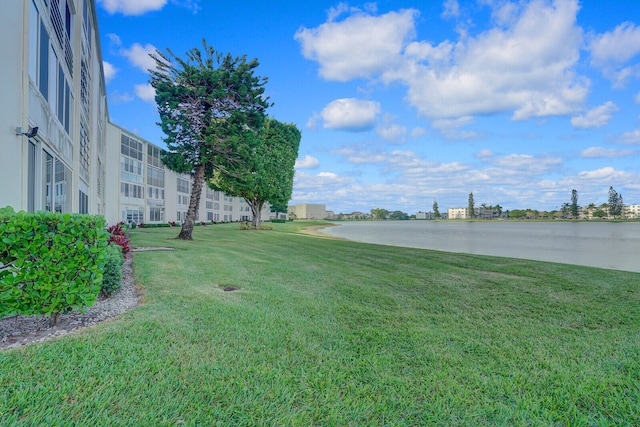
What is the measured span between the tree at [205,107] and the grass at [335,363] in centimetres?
1081

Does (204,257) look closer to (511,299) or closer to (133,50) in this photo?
(511,299)

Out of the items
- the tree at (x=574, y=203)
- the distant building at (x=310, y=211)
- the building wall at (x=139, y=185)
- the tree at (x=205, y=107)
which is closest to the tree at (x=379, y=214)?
the distant building at (x=310, y=211)

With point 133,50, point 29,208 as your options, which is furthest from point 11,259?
point 133,50

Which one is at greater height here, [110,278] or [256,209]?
[256,209]

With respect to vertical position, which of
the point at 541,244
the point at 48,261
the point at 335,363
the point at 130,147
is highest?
the point at 130,147

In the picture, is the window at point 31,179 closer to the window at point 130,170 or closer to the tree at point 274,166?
the tree at point 274,166

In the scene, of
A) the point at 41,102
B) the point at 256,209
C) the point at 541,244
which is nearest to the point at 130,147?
the point at 256,209

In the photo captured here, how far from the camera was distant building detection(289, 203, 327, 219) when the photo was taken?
430 ft

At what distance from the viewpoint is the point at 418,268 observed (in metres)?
8.66

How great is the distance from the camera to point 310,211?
13112cm

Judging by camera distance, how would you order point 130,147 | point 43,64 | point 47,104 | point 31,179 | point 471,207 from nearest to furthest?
point 31,179 → point 43,64 → point 47,104 → point 130,147 → point 471,207

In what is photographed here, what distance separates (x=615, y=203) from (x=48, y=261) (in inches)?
4851

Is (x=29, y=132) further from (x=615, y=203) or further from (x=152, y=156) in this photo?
(x=615, y=203)

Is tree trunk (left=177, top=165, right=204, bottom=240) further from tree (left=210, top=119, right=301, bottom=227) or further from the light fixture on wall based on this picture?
the light fixture on wall
